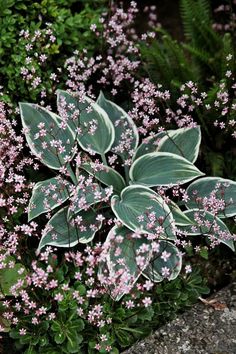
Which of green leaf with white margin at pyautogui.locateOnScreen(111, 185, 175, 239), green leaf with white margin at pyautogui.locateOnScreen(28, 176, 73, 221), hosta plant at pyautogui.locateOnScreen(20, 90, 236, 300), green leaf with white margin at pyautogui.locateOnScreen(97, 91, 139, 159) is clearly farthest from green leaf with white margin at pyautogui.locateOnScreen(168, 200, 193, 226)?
green leaf with white margin at pyautogui.locateOnScreen(28, 176, 73, 221)

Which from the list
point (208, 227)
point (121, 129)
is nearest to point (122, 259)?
point (208, 227)

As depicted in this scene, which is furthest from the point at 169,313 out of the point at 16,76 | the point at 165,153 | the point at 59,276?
the point at 16,76

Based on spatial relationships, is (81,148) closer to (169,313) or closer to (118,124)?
(118,124)

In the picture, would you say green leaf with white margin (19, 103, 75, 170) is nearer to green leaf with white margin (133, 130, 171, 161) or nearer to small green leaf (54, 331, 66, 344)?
green leaf with white margin (133, 130, 171, 161)

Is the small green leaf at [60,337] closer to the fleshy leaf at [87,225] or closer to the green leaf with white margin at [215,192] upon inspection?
the fleshy leaf at [87,225]

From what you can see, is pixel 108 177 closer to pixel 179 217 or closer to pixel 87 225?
pixel 87 225

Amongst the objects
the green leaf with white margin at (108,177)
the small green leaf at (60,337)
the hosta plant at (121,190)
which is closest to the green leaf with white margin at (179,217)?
the hosta plant at (121,190)
